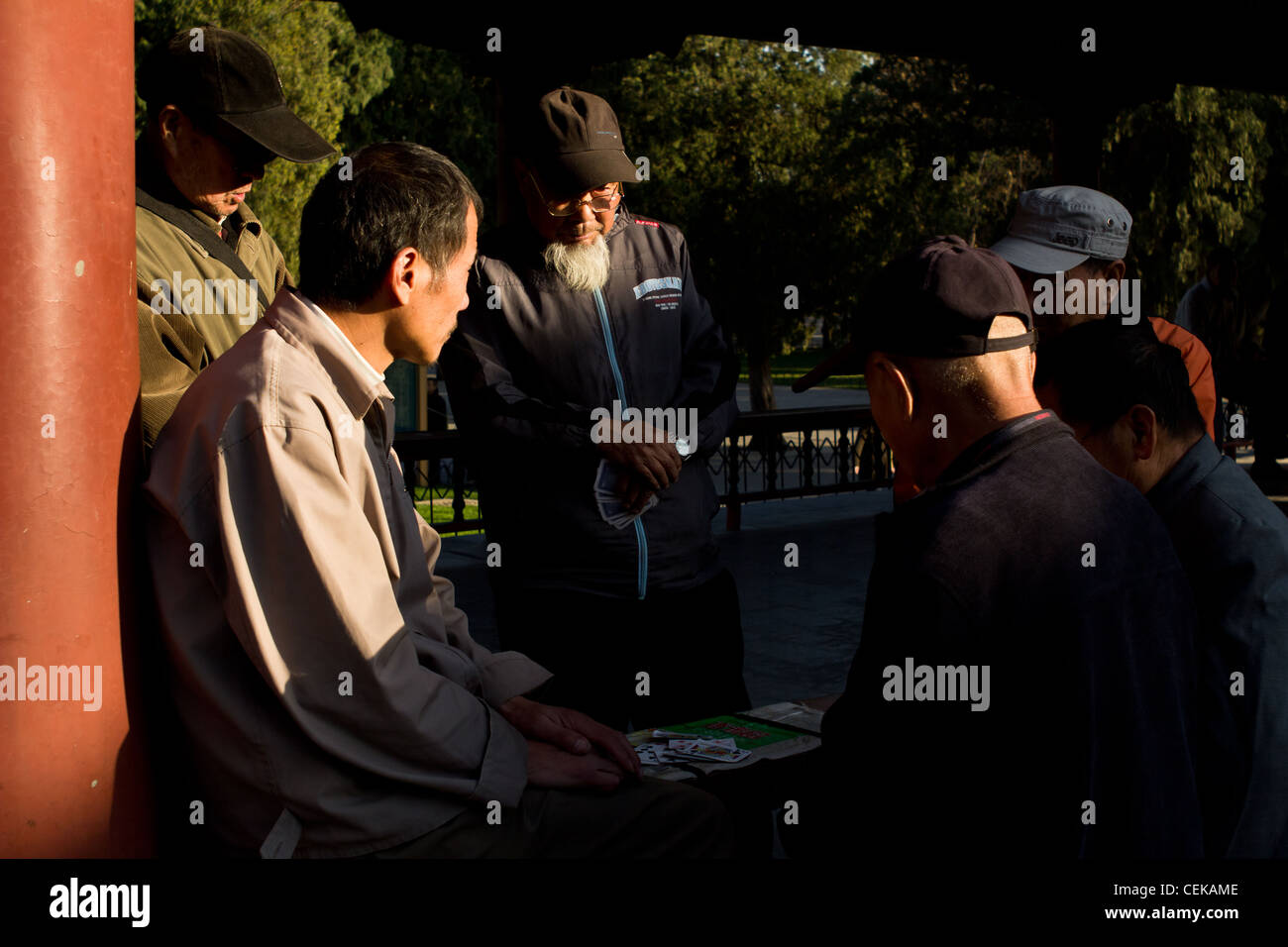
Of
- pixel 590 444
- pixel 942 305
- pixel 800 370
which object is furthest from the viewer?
pixel 800 370

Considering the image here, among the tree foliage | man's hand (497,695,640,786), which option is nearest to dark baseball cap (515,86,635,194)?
man's hand (497,695,640,786)

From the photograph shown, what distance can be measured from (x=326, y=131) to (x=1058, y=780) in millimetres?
18261

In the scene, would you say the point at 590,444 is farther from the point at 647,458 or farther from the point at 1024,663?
the point at 1024,663

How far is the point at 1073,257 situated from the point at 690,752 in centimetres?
160

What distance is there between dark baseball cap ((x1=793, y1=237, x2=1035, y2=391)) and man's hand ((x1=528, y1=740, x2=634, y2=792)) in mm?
941

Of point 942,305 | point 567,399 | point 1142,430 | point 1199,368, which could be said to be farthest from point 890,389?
point 1199,368

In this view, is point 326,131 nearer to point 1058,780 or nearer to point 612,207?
point 612,207

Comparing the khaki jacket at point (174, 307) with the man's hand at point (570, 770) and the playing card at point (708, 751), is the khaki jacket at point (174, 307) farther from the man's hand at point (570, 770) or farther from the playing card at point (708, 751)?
the playing card at point (708, 751)

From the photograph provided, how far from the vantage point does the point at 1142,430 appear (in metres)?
2.46

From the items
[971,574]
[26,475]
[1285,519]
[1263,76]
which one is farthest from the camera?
[1263,76]

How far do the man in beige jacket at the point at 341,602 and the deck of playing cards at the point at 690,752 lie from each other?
7.3 inches

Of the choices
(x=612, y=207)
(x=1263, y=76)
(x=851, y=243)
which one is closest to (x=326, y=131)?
(x=851, y=243)

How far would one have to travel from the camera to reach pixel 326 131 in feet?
60.8

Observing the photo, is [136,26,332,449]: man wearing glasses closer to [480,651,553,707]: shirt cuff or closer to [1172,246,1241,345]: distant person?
[480,651,553,707]: shirt cuff
